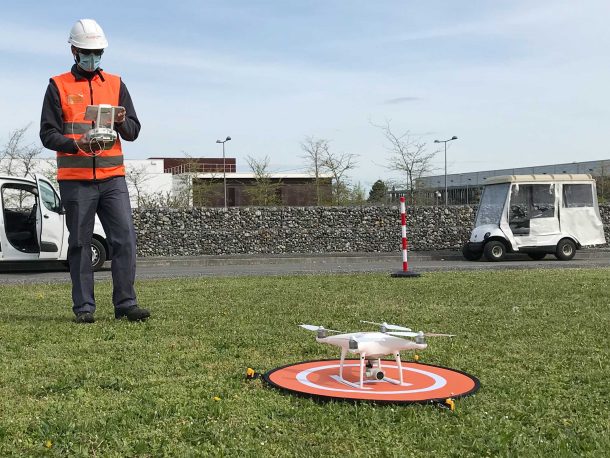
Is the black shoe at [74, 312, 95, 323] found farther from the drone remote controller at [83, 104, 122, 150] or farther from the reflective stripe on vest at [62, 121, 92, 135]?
the reflective stripe on vest at [62, 121, 92, 135]

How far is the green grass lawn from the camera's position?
301 centimetres

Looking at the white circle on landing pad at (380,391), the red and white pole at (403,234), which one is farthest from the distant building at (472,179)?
the white circle on landing pad at (380,391)

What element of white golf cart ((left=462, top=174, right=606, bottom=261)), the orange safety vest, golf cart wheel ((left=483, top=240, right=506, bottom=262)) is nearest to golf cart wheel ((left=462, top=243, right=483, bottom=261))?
white golf cart ((left=462, top=174, right=606, bottom=261))

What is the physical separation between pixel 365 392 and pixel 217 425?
845 mm

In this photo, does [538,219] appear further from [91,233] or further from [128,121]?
[91,233]

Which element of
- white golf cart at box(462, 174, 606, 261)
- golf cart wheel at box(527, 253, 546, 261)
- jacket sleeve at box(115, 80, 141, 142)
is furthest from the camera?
golf cart wheel at box(527, 253, 546, 261)

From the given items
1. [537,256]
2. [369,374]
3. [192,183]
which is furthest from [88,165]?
[192,183]

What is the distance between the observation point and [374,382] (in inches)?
158

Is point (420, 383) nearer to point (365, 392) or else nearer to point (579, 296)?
point (365, 392)

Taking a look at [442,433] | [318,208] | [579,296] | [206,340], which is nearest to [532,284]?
[579,296]

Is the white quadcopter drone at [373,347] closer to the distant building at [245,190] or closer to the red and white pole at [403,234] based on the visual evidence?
the red and white pole at [403,234]

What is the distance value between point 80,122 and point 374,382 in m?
3.82

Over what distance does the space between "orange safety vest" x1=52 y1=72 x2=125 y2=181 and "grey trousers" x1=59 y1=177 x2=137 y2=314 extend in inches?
3.9

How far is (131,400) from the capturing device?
3646mm
